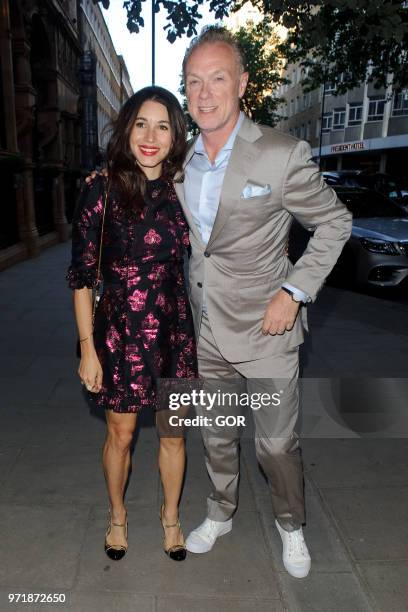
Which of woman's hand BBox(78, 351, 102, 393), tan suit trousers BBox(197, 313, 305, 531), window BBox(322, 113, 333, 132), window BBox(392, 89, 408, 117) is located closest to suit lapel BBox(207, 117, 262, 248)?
tan suit trousers BBox(197, 313, 305, 531)

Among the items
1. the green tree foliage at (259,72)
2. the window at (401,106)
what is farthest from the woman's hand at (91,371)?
the window at (401,106)

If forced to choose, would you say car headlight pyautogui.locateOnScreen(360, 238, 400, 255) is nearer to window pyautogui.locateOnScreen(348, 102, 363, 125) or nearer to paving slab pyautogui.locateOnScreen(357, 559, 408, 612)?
paving slab pyautogui.locateOnScreen(357, 559, 408, 612)

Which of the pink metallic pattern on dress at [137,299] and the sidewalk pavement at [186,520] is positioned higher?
the pink metallic pattern on dress at [137,299]

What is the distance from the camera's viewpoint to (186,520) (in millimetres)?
2670

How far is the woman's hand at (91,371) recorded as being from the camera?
216 centimetres

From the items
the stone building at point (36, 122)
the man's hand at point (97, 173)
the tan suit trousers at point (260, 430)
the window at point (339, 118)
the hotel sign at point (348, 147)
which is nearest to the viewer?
the man's hand at point (97, 173)

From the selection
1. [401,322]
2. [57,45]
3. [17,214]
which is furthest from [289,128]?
[401,322]

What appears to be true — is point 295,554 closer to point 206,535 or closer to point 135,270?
point 206,535

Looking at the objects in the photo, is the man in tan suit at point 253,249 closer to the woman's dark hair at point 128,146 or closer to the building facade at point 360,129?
→ the woman's dark hair at point 128,146

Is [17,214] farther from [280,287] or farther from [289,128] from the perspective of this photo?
[289,128]

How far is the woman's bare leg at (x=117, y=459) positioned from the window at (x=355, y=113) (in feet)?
141

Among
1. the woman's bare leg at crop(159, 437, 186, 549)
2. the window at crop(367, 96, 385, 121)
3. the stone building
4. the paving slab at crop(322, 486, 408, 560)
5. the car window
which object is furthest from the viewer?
the window at crop(367, 96, 385, 121)

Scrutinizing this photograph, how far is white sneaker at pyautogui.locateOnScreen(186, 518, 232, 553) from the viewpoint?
7.91ft

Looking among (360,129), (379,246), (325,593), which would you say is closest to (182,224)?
(325,593)
